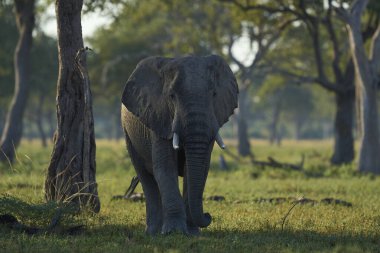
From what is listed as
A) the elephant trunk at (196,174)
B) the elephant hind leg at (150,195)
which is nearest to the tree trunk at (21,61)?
the elephant hind leg at (150,195)

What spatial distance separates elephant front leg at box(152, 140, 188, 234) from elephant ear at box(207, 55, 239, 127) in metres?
0.79

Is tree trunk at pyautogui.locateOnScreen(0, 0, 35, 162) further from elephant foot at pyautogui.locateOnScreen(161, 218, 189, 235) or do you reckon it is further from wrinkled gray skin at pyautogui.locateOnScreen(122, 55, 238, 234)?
elephant foot at pyautogui.locateOnScreen(161, 218, 189, 235)

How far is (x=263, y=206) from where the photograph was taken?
1312 centimetres

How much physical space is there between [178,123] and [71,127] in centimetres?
417

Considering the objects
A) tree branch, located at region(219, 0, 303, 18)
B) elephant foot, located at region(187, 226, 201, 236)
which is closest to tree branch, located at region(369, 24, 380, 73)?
tree branch, located at region(219, 0, 303, 18)

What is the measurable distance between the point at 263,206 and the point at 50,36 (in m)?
41.7

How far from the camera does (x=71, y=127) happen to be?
11.8 meters

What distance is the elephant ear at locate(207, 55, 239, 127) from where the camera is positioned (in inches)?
341

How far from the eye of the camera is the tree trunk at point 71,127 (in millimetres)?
11625

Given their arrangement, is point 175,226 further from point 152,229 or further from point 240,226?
point 240,226

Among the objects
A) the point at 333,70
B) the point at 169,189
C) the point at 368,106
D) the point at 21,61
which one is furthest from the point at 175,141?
the point at 333,70

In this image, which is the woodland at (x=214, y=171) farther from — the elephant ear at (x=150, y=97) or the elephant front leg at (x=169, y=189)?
the elephant ear at (x=150, y=97)

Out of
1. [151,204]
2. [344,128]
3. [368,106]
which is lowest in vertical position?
A: [151,204]

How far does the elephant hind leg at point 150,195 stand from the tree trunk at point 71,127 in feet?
6.39
